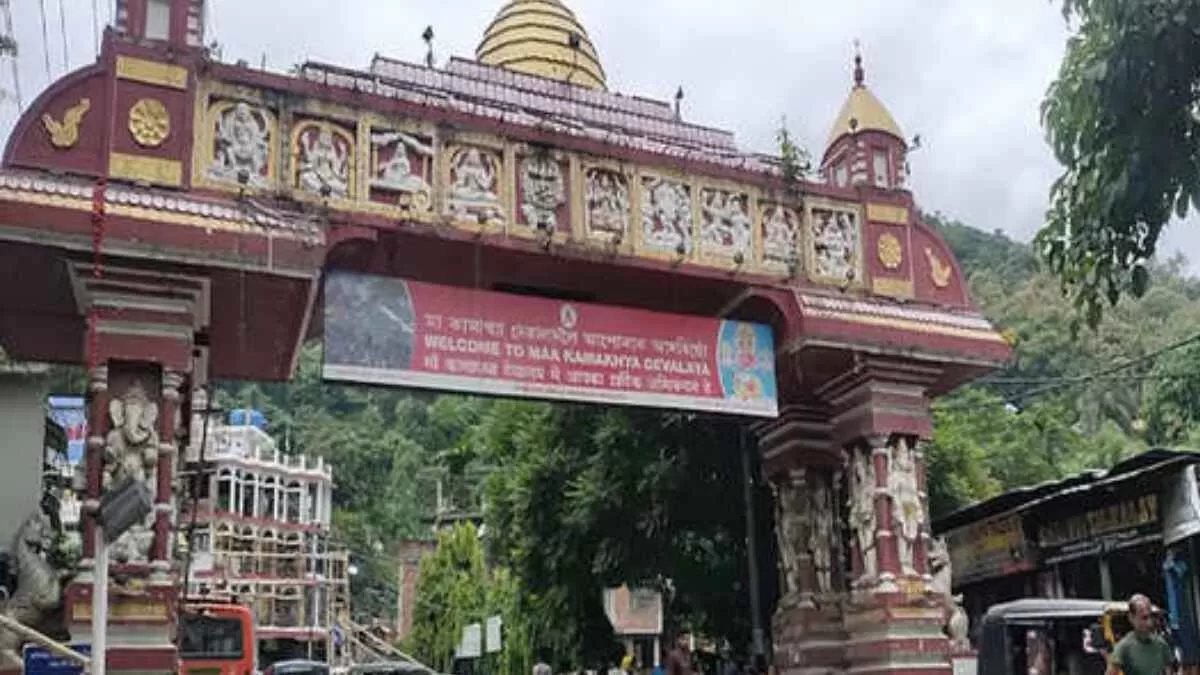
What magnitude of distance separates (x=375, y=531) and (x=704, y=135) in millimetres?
61307

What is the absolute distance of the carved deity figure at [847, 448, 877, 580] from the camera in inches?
501

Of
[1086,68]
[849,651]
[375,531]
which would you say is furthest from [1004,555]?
[375,531]

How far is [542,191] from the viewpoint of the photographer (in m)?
11.9

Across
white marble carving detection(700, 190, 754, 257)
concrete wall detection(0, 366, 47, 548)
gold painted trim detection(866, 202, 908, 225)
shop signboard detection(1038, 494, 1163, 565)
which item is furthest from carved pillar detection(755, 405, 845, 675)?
concrete wall detection(0, 366, 47, 548)

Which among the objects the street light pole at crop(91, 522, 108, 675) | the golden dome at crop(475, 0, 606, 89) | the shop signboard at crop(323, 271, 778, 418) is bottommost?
the street light pole at crop(91, 522, 108, 675)

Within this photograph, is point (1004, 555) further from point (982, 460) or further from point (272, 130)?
point (272, 130)

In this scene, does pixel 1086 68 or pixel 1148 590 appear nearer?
pixel 1086 68

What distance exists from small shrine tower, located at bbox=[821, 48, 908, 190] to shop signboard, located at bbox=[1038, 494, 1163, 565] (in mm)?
4458

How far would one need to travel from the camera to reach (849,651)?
13.0m

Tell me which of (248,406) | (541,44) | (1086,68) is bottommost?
(1086,68)

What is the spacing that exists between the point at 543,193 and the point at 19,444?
979 cm

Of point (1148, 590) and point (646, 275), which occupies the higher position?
point (646, 275)

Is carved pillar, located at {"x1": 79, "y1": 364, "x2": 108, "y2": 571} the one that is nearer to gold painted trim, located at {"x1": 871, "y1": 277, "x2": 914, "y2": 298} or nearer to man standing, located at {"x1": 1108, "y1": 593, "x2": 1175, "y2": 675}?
man standing, located at {"x1": 1108, "y1": 593, "x2": 1175, "y2": 675}

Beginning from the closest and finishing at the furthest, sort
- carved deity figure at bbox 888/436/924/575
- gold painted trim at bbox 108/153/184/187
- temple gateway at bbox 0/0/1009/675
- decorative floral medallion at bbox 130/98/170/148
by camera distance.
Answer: temple gateway at bbox 0/0/1009/675 < gold painted trim at bbox 108/153/184/187 < decorative floral medallion at bbox 130/98/170/148 < carved deity figure at bbox 888/436/924/575
